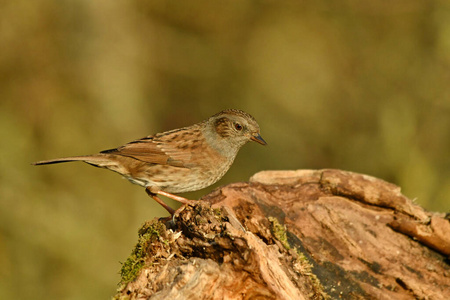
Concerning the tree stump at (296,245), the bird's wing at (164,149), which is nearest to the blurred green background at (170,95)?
the tree stump at (296,245)

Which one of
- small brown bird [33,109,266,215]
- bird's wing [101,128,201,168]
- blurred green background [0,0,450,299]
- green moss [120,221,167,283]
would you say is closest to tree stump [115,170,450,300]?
green moss [120,221,167,283]

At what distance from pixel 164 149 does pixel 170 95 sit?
15.2ft

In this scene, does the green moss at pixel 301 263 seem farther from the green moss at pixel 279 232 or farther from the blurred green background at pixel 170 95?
the blurred green background at pixel 170 95

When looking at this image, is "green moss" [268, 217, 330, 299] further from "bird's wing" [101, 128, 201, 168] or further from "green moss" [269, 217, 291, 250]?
"bird's wing" [101, 128, 201, 168]

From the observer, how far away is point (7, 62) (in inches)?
377

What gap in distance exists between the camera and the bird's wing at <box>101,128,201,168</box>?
19.4 feet

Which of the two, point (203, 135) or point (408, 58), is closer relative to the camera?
point (203, 135)

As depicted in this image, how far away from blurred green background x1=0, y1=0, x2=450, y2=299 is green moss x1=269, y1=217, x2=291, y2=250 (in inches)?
152

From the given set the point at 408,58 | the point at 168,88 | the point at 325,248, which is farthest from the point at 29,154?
the point at 408,58

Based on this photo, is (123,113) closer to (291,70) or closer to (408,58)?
(291,70)

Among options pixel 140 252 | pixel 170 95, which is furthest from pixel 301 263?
pixel 170 95

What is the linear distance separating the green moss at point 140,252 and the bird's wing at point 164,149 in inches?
46.8

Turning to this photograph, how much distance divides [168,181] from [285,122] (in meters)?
4.65

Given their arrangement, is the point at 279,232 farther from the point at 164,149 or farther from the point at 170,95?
the point at 170,95
